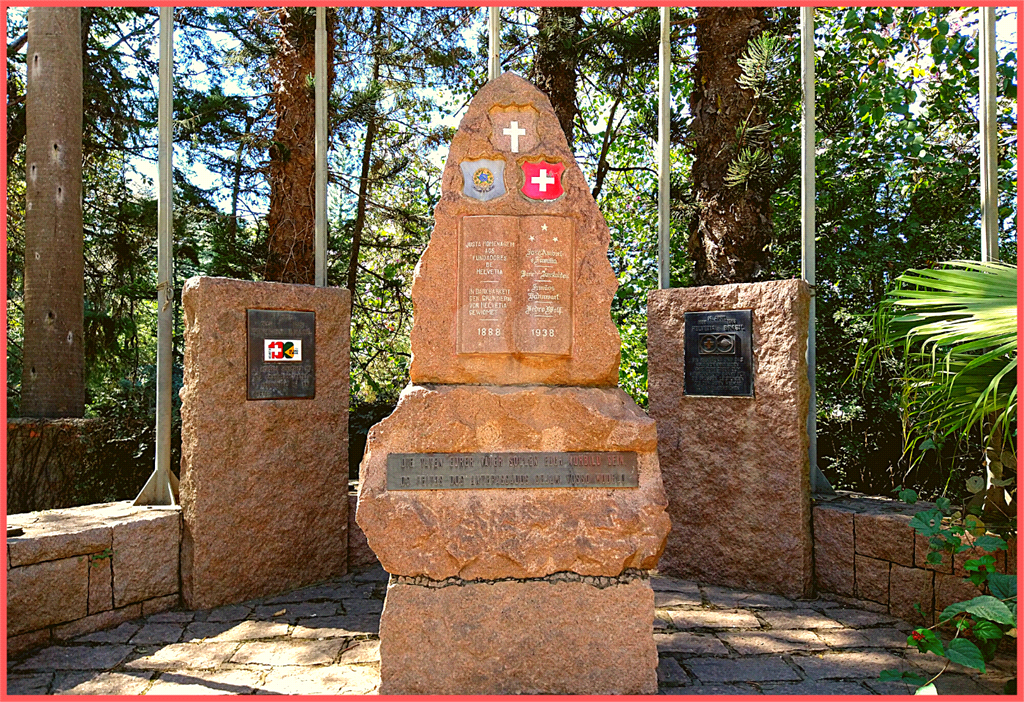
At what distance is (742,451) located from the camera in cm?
441

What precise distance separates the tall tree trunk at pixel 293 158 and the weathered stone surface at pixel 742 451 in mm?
3138

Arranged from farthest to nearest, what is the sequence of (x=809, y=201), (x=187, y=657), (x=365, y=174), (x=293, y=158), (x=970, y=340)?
1. (x=365, y=174)
2. (x=293, y=158)
3. (x=809, y=201)
4. (x=187, y=657)
5. (x=970, y=340)

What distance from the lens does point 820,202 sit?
19.9ft

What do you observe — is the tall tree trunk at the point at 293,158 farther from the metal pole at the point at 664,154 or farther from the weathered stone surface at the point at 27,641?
the weathered stone surface at the point at 27,641

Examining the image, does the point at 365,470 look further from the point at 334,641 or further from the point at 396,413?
the point at 334,641

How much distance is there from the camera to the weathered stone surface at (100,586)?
145 inches

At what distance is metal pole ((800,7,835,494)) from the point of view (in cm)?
455

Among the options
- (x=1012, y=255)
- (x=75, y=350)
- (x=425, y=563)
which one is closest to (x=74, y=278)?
(x=75, y=350)

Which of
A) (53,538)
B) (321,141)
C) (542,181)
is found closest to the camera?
(542,181)

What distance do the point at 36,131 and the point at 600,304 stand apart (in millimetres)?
5867

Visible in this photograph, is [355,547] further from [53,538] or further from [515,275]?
[515,275]

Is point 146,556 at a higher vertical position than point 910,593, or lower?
higher

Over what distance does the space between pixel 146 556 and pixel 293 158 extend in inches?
139

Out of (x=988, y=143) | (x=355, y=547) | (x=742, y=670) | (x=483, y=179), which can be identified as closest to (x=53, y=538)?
(x=355, y=547)
